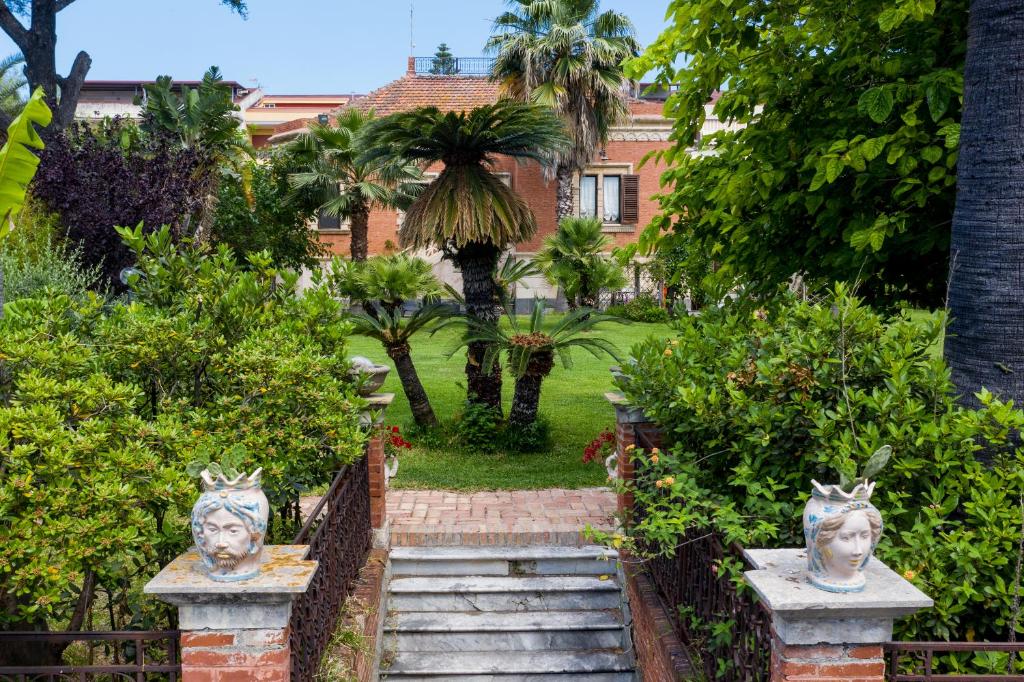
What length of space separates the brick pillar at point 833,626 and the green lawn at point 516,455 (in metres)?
6.13

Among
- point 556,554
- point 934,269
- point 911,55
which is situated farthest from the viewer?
point 556,554

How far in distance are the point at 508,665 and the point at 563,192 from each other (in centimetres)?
2369

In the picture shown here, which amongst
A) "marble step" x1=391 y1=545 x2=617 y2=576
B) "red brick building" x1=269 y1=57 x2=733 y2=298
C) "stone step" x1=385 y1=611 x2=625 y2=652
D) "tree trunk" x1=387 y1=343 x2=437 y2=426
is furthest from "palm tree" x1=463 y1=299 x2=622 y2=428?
"red brick building" x1=269 y1=57 x2=733 y2=298

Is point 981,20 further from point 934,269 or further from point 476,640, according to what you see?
point 476,640

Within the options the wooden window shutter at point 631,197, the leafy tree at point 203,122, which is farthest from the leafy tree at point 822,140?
the wooden window shutter at point 631,197

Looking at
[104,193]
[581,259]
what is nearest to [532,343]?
[104,193]

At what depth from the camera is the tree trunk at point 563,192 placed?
27923mm

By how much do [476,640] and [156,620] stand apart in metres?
2.57

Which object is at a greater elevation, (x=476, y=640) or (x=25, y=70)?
(x=25, y=70)

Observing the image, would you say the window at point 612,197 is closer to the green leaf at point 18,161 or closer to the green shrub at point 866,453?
the green shrub at point 866,453

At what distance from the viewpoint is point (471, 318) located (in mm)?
10461

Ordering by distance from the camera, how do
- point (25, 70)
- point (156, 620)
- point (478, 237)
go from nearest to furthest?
point (156, 620)
point (478, 237)
point (25, 70)

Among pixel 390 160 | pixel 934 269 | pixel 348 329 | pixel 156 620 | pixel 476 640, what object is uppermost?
pixel 390 160

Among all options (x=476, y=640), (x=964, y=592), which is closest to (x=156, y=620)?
(x=476, y=640)
